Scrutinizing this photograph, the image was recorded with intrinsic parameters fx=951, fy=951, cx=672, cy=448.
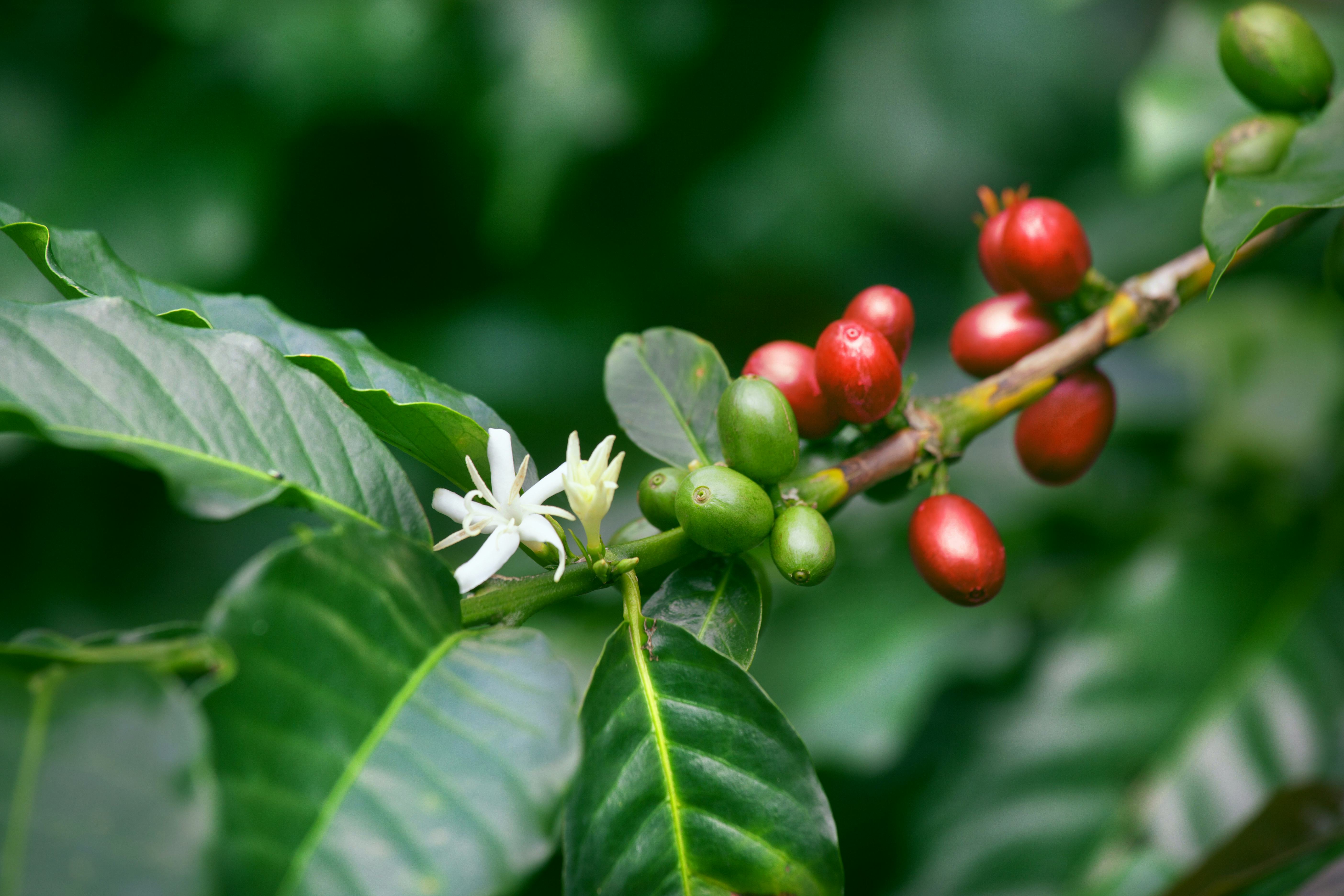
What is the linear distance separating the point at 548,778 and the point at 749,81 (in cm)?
258

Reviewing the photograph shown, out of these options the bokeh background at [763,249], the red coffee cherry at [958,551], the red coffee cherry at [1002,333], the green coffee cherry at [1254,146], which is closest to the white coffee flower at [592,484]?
the red coffee cherry at [958,551]

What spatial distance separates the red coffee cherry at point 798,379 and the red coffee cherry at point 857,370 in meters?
0.04

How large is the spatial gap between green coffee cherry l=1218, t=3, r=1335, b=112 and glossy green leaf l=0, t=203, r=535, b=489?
81 centimetres

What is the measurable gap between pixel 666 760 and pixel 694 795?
3 centimetres

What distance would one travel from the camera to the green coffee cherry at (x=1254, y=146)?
2.88ft

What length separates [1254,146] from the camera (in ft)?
2.91

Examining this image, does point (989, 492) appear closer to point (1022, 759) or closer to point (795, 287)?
point (1022, 759)

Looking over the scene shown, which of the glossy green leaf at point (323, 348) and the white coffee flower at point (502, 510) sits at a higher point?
the glossy green leaf at point (323, 348)

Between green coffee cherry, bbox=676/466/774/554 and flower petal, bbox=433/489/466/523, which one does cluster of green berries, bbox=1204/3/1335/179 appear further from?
flower petal, bbox=433/489/466/523

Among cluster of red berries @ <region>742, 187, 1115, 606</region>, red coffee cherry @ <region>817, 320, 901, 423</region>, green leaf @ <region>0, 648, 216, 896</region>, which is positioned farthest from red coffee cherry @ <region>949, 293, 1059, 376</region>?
green leaf @ <region>0, 648, 216, 896</region>

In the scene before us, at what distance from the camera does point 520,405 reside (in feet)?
8.32

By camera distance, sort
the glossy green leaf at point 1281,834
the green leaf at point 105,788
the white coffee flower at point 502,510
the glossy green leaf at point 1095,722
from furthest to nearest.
Result: the glossy green leaf at point 1095,722, the glossy green leaf at point 1281,834, the white coffee flower at point 502,510, the green leaf at point 105,788

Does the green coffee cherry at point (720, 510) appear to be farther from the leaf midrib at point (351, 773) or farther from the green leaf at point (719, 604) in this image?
the leaf midrib at point (351, 773)

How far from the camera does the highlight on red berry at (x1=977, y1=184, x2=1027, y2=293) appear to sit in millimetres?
935
